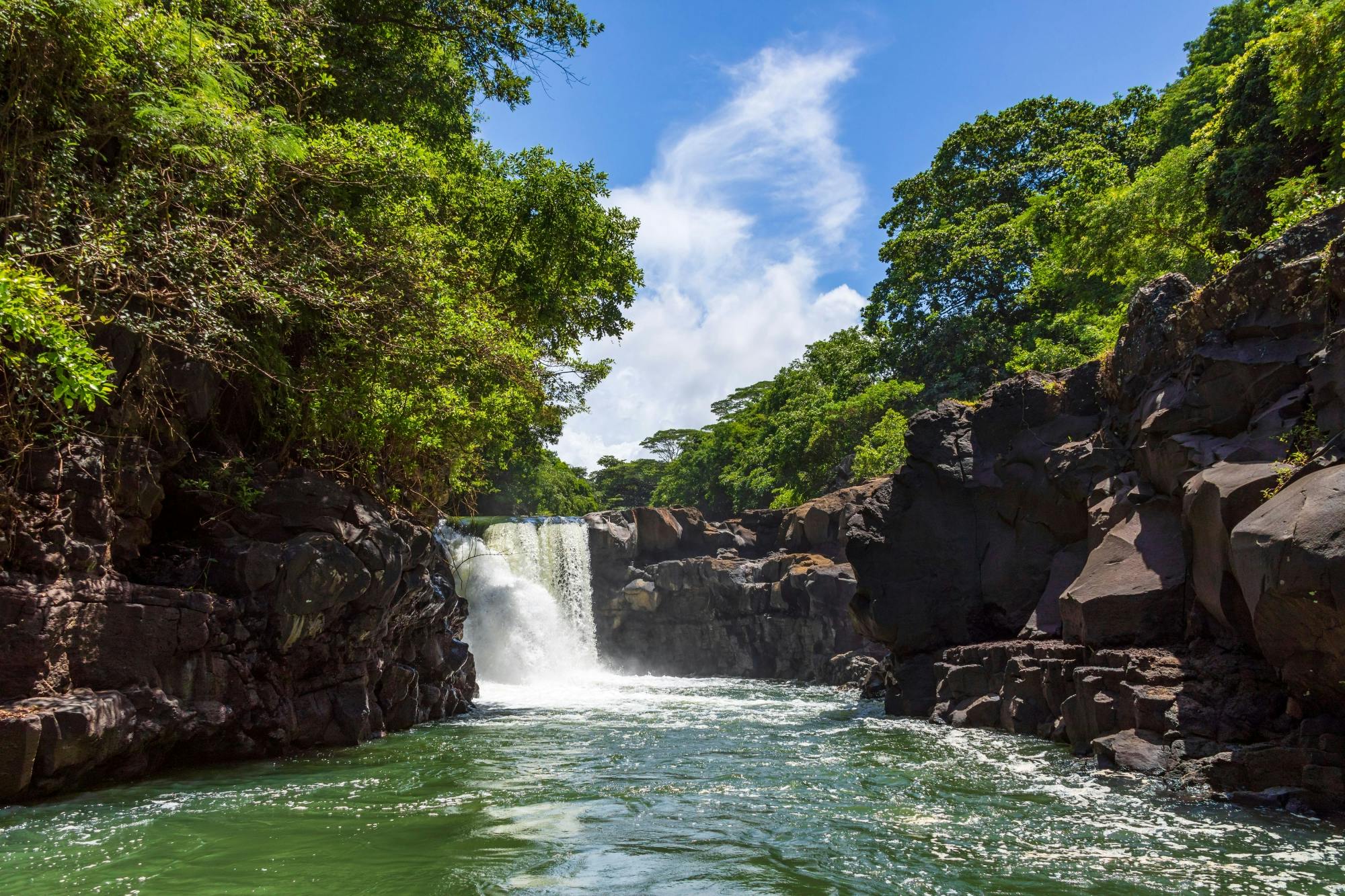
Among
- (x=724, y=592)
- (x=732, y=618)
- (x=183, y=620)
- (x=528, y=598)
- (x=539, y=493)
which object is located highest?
(x=539, y=493)

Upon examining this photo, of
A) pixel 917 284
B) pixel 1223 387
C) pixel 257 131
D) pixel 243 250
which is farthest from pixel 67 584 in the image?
pixel 917 284

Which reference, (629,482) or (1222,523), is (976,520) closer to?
(1222,523)

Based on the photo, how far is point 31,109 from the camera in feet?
25.8

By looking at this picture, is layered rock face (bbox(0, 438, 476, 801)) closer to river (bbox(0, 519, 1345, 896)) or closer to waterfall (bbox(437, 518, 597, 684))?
river (bbox(0, 519, 1345, 896))

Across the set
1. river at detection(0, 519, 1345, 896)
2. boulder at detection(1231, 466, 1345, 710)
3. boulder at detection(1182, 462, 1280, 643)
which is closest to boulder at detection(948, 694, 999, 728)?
river at detection(0, 519, 1345, 896)

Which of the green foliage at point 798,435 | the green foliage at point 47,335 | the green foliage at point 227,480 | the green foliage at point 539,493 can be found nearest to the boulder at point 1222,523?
the green foliage at point 47,335

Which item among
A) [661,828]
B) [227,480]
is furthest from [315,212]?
[661,828]

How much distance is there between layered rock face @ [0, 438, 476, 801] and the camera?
7.68m

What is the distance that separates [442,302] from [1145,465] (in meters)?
10.6

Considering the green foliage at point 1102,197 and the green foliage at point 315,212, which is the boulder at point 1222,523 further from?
the green foliage at point 315,212

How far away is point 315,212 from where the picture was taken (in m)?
11.0

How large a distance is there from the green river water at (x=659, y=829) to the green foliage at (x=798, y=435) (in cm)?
2193

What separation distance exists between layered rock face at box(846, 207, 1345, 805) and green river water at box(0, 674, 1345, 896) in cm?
131

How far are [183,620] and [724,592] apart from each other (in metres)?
22.6
